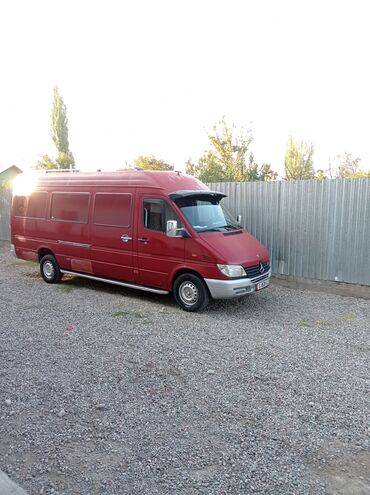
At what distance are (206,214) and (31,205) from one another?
464cm

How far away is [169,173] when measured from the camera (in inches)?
316

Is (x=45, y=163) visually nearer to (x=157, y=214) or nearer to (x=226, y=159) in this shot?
(x=226, y=159)

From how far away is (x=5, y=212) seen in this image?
55.0ft

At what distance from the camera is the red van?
7.01 meters

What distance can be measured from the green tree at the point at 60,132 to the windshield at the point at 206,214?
39.9 meters

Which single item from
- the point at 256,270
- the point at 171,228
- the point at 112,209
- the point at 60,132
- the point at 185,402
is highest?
the point at 60,132

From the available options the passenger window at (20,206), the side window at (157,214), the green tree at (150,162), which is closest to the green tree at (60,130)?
the green tree at (150,162)

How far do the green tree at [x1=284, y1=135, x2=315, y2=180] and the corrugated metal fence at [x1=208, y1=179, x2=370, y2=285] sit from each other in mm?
34337

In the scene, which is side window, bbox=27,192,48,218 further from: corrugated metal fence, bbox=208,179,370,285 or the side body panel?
corrugated metal fence, bbox=208,179,370,285

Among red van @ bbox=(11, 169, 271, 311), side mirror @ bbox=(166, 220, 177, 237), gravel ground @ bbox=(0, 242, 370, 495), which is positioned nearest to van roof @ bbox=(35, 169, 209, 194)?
red van @ bbox=(11, 169, 271, 311)

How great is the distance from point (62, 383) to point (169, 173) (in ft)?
15.8

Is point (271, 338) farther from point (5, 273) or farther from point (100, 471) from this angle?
point (5, 273)

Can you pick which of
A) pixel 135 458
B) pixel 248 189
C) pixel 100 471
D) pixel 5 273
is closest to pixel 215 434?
pixel 135 458

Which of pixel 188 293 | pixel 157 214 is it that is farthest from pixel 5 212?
pixel 188 293
